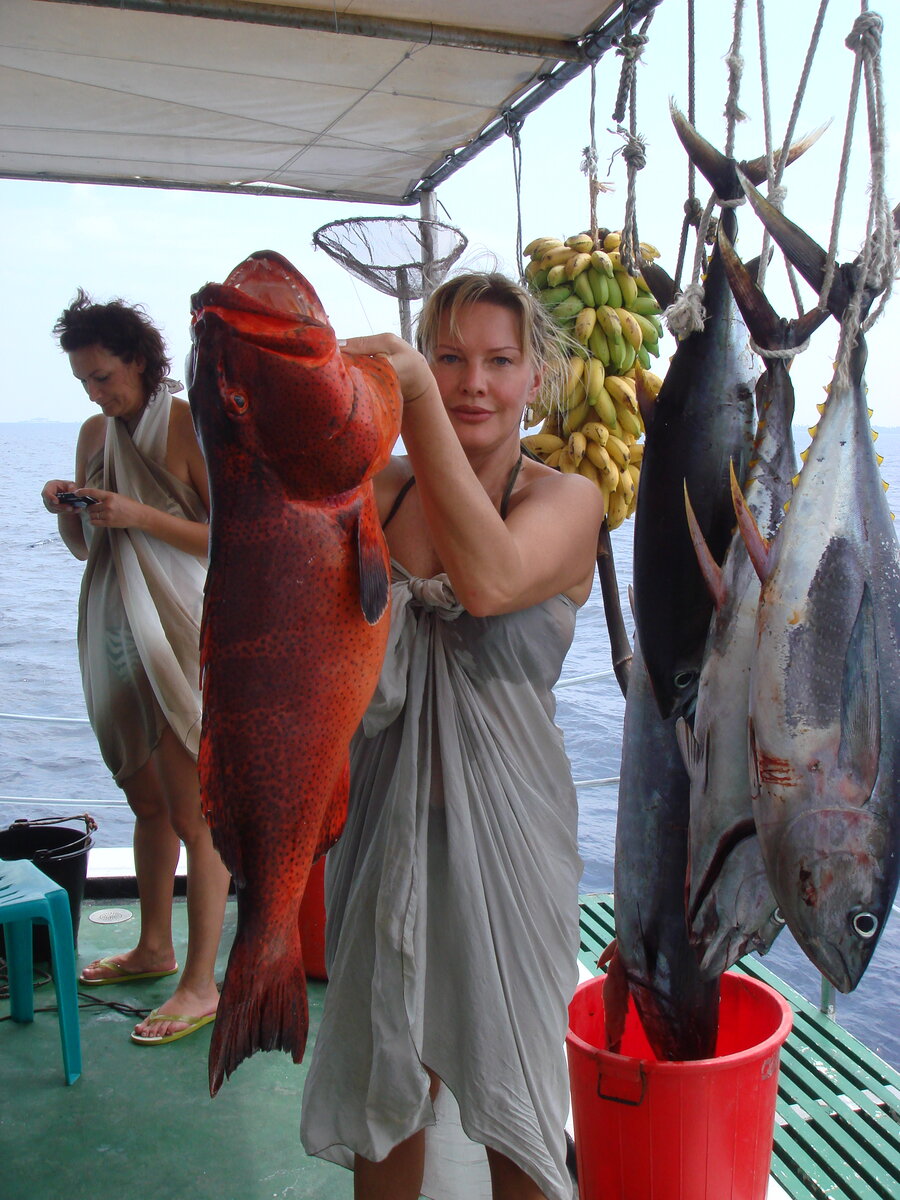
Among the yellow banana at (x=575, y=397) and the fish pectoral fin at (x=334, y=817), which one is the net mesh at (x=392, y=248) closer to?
the yellow banana at (x=575, y=397)

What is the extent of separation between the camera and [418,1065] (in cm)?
175

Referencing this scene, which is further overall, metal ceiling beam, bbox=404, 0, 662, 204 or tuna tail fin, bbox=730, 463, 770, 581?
metal ceiling beam, bbox=404, 0, 662, 204

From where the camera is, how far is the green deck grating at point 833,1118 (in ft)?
8.48

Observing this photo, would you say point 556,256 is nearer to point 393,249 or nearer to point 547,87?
point 547,87

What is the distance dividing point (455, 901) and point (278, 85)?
11.3 ft

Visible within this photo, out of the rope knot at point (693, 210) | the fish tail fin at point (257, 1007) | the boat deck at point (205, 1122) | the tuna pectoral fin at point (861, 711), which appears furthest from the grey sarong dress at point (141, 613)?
the tuna pectoral fin at point (861, 711)

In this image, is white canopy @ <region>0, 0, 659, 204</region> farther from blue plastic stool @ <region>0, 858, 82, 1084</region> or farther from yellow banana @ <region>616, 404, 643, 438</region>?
blue plastic stool @ <region>0, 858, 82, 1084</region>

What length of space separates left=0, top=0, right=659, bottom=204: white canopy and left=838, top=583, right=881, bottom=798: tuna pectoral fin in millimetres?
2283

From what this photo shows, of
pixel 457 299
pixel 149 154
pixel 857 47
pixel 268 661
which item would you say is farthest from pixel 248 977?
pixel 149 154

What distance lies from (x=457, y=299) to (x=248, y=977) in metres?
1.24

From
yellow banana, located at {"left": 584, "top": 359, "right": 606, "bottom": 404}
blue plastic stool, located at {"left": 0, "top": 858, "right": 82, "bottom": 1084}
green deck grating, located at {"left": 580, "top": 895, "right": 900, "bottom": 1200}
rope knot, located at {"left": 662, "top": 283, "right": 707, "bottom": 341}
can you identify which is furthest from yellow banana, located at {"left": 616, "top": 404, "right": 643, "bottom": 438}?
blue plastic stool, located at {"left": 0, "top": 858, "right": 82, "bottom": 1084}

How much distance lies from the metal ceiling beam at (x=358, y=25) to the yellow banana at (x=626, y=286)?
1267mm

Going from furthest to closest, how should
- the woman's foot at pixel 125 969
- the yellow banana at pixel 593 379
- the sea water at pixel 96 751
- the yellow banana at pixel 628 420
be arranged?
the sea water at pixel 96 751 < the woman's foot at pixel 125 969 < the yellow banana at pixel 628 420 < the yellow banana at pixel 593 379

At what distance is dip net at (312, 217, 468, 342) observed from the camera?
518 centimetres
